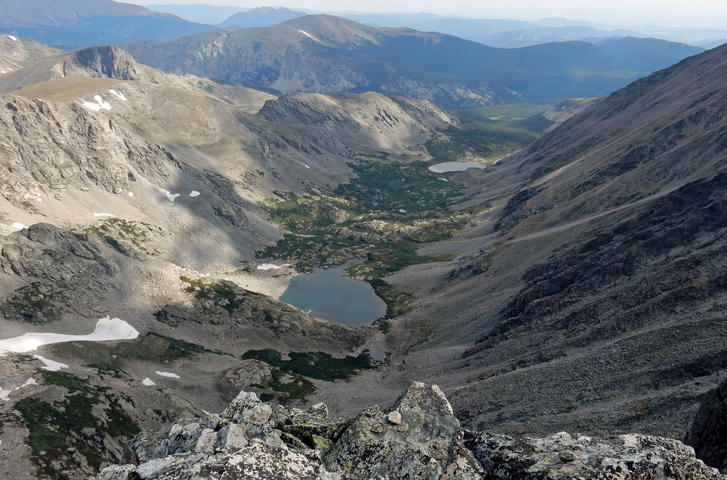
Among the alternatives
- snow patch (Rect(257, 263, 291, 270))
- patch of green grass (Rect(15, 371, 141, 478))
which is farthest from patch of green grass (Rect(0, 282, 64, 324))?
snow patch (Rect(257, 263, 291, 270))

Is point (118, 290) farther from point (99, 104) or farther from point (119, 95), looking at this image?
point (119, 95)

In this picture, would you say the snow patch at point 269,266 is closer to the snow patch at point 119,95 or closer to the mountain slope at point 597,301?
the mountain slope at point 597,301

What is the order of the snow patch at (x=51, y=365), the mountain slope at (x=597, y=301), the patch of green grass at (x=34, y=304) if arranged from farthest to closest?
the patch of green grass at (x=34, y=304) < the snow patch at (x=51, y=365) < the mountain slope at (x=597, y=301)

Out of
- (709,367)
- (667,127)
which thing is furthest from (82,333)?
(667,127)

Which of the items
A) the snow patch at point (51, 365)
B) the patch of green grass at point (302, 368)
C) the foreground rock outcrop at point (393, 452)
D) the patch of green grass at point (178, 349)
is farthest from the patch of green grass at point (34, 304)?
the foreground rock outcrop at point (393, 452)

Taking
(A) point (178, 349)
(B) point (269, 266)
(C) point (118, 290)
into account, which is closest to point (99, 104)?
(B) point (269, 266)

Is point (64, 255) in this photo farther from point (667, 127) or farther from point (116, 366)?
point (667, 127)
